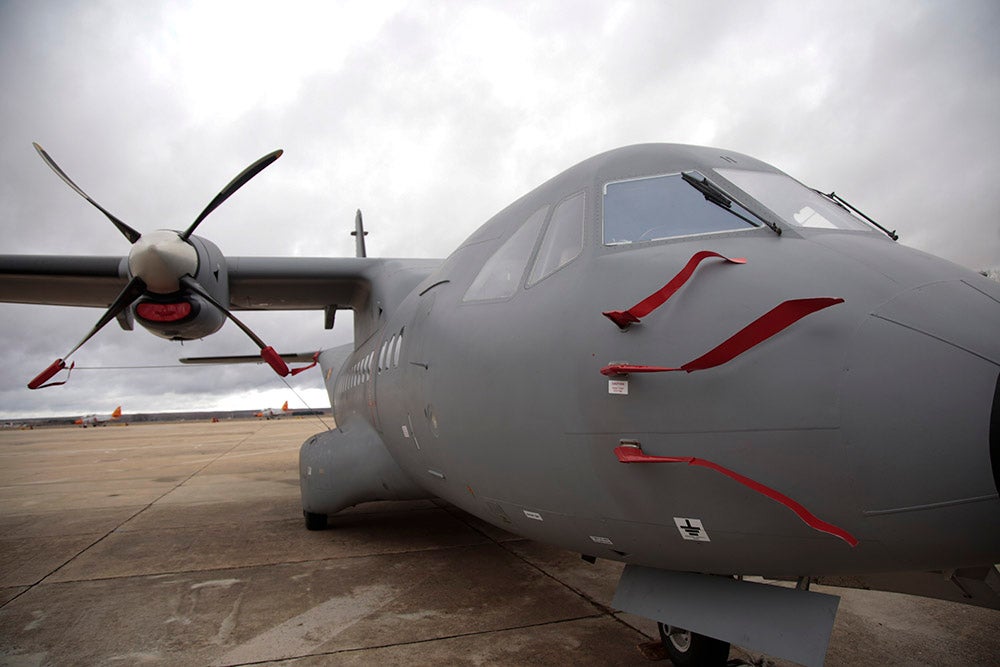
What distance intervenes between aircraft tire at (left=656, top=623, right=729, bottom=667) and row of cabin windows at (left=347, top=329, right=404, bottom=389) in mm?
2914

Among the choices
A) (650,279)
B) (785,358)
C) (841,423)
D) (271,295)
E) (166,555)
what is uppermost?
(271,295)

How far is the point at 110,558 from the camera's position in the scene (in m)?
6.68

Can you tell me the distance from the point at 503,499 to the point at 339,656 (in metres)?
1.64

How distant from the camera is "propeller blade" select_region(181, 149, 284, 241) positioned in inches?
302

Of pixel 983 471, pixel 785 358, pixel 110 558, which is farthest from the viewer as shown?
pixel 110 558

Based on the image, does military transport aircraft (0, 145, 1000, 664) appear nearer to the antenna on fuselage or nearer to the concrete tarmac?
A: the concrete tarmac

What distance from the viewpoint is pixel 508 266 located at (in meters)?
3.72

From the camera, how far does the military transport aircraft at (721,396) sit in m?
2.00

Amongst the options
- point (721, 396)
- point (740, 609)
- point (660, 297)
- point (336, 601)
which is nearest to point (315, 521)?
point (336, 601)

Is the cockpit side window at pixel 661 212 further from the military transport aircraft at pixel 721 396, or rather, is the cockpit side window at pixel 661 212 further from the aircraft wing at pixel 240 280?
the aircraft wing at pixel 240 280

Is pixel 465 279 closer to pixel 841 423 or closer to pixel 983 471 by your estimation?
pixel 841 423

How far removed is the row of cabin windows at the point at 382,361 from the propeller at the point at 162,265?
0.93 m

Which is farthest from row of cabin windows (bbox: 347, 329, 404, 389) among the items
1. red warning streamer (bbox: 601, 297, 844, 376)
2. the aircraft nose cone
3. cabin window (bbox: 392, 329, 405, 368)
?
the aircraft nose cone

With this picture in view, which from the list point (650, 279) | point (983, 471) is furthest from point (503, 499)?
point (983, 471)
